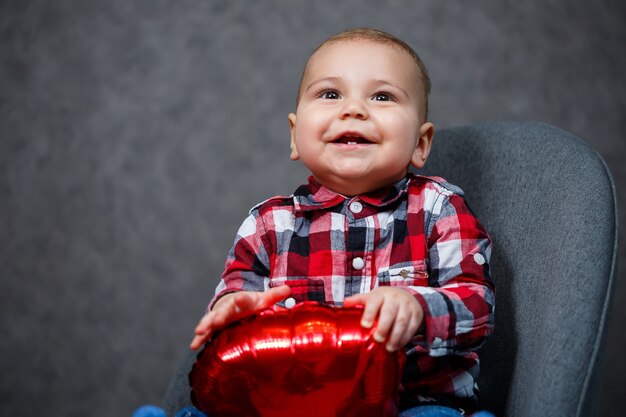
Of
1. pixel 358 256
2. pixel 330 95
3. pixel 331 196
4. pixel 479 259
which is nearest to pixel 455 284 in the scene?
pixel 479 259

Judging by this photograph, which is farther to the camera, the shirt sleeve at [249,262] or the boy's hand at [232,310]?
the shirt sleeve at [249,262]

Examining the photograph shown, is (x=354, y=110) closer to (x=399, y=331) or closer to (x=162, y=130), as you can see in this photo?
(x=399, y=331)

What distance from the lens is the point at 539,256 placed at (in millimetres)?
983

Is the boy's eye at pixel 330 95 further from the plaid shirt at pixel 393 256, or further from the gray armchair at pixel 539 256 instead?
the gray armchair at pixel 539 256

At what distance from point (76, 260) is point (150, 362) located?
352 millimetres

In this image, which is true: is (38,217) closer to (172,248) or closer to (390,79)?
(172,248)

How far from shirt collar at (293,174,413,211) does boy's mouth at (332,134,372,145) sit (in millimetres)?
89

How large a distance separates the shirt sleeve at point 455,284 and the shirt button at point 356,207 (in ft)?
0.36

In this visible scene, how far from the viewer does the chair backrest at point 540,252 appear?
795 millimetres

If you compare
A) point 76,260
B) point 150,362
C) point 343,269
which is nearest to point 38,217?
point 76,260

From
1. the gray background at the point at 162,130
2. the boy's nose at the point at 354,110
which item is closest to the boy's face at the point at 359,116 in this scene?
the boy's nose at the point at 354,110

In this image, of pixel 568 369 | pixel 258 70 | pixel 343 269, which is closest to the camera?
pixel 568 369

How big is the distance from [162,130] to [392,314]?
1173 millimetres

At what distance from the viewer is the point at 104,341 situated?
1.82m
